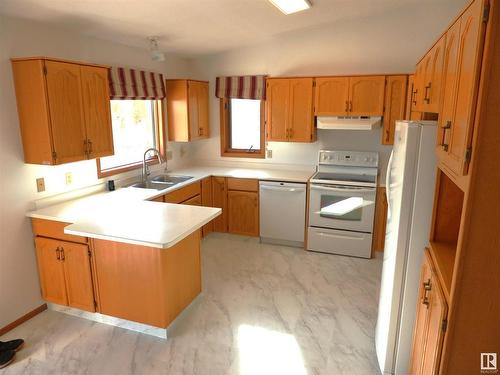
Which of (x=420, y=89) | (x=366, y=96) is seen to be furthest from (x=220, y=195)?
(x=420, y=89)

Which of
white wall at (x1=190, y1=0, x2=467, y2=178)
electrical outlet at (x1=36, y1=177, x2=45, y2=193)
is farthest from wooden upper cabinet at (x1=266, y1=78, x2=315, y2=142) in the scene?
electrical outlet at (x1=36, y1=177, x2=45, y2=193)

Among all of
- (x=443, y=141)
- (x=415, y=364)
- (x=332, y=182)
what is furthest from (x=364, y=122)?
(x=415, y=364)

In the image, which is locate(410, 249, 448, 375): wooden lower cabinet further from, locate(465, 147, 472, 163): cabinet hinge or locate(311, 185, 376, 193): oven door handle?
locate(311, 185, 376, 193): oven door handle

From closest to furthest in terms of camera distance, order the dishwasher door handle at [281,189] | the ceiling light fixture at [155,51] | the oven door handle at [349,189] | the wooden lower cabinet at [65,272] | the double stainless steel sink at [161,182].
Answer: the wooden lower cabinet at [65,272], the ceiling light fixture at [155,51], the oven door handle at [349,189], the double stainless steel sink at [161,182], the dishwasher door handle at [281,189]

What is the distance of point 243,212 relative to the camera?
457cm

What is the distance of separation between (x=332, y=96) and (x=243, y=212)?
1.78 metres

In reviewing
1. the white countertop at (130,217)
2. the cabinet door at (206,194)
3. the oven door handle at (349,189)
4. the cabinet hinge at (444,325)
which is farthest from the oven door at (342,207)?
the cabinet hinge at (444,325)

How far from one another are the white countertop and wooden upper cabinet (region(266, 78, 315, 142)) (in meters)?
1.59

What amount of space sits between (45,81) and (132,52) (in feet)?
4.94

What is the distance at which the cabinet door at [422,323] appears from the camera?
168 cm

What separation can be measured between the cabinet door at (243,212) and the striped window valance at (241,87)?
4.25 ft

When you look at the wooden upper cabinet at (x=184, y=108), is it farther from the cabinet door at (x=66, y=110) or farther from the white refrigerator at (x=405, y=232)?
the white refrigerator at (x=405, y=232)

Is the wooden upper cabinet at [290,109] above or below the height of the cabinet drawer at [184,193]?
above

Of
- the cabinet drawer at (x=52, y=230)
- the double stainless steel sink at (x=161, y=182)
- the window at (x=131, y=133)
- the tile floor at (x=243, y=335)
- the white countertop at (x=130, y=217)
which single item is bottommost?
the tile floor at (x=243, y=335)
